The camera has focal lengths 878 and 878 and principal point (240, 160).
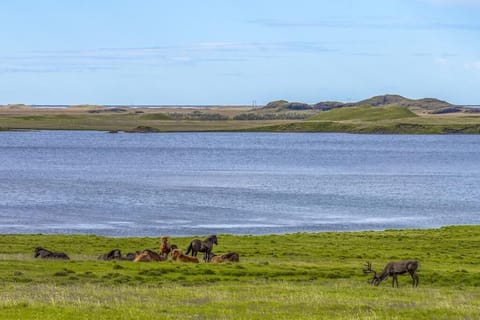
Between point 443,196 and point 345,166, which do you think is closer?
point 443,196

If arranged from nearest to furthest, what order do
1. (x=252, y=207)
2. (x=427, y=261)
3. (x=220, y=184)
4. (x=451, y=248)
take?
(x=427, y=261) < (x=451, y=248) < (x=252, y=207) < (x=220, y=184)

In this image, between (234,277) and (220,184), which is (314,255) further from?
(220,184)

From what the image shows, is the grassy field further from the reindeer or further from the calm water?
the calm water

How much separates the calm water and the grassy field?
40.1ft

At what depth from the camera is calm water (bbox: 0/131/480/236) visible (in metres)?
58.6

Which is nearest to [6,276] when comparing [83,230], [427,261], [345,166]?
[427,261]

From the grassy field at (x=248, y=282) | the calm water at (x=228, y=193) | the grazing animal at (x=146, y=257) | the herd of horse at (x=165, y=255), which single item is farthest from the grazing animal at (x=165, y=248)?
the calm water at (x=228, y=193)

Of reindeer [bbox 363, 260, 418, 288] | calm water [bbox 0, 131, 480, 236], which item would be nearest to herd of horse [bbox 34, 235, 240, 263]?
reindeer [bbox 363, 260, 418, 288]

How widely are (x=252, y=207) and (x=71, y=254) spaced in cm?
3363

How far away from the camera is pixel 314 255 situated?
38.0m

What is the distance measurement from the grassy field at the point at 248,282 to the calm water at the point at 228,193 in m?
12.2

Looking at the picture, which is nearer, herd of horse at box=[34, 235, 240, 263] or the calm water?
herd of horse at box=[34, 235, 240, 263]

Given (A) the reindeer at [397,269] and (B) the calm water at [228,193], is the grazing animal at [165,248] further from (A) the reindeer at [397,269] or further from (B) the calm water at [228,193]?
(B) the calm water at [228,193]

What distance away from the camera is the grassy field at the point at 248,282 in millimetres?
21047
